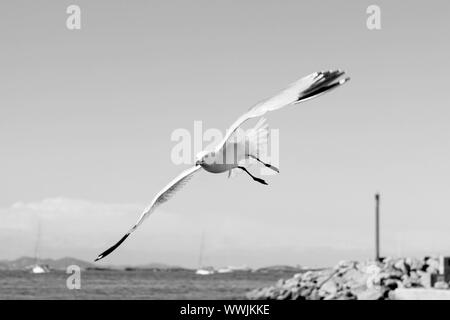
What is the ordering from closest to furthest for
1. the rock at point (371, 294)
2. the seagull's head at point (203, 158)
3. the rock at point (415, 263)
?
the seagull's head at point (203, 158)
the rock at point (371, 294)
the rock at point (415, 263)

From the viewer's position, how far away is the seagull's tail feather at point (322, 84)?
2.76 metres

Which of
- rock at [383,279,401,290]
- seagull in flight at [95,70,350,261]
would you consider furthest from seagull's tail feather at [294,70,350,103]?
rock at [383,279,401,290]

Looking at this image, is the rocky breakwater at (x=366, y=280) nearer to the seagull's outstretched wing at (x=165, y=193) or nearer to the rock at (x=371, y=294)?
the rock at (x=371, y=294)

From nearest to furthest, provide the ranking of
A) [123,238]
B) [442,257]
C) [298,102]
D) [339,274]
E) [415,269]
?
[298,102] < [123,238] < [442,257] < [415,269] < [339,274]

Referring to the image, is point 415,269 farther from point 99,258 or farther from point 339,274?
point 99,258

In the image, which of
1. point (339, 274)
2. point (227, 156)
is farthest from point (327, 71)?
point (339, 274)

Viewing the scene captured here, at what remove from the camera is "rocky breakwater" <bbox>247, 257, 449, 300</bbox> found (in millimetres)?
24625

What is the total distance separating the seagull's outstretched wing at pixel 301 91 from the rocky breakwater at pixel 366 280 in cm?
2065

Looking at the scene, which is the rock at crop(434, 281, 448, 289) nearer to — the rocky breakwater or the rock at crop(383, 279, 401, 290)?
the rocky breakwater

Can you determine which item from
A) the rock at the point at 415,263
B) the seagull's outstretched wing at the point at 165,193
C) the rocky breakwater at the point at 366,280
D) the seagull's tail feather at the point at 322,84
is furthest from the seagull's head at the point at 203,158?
the rock at the point at 415,263

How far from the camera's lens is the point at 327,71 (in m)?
2.85

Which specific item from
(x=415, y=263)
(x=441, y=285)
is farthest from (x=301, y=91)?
(x=415, y=263)
